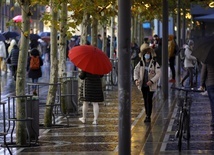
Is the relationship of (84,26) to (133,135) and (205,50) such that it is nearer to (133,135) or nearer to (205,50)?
(133,135)

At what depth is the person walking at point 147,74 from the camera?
18.8 metres

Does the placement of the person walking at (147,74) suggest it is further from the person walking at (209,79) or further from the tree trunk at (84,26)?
the tree trunk at (84,26)

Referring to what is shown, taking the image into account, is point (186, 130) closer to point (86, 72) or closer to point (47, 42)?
point (86, 72)

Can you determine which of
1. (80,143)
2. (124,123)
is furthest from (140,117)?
(124,123)

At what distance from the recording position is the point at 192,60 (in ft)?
101

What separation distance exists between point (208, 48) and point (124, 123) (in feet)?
13.9

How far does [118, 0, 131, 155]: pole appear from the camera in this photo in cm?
1151

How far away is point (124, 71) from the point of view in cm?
1162

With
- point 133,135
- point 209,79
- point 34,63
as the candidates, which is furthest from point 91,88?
point 34,63

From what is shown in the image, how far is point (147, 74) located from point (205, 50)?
3408 mm

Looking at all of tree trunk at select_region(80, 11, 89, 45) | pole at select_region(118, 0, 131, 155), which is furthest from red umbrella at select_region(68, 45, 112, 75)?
tree trunk at select_region(80, 11, 89, 45)

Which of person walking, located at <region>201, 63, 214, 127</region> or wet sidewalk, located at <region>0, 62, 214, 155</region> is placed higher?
person walking, located at <region>201, 63, 214, 127</region>

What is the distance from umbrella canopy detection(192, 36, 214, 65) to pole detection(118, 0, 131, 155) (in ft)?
13.4

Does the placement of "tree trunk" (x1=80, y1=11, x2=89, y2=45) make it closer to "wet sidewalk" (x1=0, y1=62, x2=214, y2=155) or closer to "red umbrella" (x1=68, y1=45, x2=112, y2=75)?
"wet sidewalk" (x1=0, y1=62, x2=214, y2=155)
